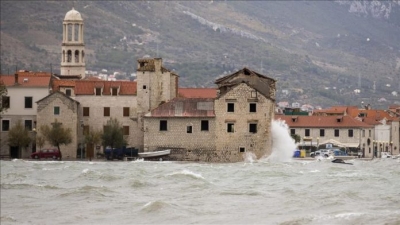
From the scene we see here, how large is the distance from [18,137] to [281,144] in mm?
17635

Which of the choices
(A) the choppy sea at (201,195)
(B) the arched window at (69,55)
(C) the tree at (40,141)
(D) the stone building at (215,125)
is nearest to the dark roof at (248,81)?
(D) the stone building at (215,125)

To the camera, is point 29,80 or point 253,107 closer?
point 253,107

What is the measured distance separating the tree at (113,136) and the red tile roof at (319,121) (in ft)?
66.3

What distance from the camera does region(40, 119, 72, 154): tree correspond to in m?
99.4

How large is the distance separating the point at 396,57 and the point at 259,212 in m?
16.8

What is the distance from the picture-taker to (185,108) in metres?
99.2

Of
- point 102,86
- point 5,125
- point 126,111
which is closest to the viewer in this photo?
point 126,111

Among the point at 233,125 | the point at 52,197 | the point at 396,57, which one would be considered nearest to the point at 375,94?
the point at 233,125

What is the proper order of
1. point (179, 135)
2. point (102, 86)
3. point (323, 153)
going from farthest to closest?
point (323, 153)
point (102, 86)
point (179, 135)

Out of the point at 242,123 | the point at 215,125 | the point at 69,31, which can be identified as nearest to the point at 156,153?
the point at 215,125

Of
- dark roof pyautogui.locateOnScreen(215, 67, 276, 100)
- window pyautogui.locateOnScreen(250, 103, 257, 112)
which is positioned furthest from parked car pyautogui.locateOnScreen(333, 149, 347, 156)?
window pyautogui.locateOnScreen(250, 103, 257, 112)

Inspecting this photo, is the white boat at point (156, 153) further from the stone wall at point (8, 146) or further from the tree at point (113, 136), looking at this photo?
the stone wall at point (8, 146)

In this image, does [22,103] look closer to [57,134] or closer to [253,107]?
[57,134]

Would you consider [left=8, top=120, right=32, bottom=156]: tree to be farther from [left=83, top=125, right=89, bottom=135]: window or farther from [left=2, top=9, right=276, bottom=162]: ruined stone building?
[left=83, top=125, right=89, bottom=135]: window
